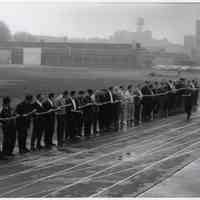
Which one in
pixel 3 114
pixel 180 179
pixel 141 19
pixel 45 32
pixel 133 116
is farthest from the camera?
pixel 45 32

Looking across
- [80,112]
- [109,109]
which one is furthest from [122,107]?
[80,112]

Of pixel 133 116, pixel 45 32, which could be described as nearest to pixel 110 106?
pixel 133 116

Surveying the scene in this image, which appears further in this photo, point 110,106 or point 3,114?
point 110,106

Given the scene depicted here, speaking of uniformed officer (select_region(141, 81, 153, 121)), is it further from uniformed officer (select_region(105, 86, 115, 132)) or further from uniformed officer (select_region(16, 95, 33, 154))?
uniformed officer (select_region(16, 95, 33, 154))

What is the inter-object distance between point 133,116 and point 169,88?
3.01 meters

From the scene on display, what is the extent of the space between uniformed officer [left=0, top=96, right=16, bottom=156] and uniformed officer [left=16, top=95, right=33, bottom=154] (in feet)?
1.29

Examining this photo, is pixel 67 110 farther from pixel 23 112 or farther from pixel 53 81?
pixel 53 81

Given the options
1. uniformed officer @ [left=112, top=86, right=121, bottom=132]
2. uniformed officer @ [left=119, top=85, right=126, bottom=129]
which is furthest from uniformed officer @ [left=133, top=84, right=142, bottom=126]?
uniformed officer @ [left=112, top=86, right=121, bottom=132]

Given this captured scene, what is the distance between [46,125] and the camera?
13312 mm

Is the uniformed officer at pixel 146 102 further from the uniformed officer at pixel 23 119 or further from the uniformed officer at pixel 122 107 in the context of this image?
Answer: the uniformed officer at pixel 23 119

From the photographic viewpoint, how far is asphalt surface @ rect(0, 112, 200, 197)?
8867 mm

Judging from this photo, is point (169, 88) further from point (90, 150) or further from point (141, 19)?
point (141, 19)

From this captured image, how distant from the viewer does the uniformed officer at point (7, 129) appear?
11602 millimetres

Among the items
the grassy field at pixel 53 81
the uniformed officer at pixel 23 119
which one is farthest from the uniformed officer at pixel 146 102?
the grassy field at pixel 53 81
